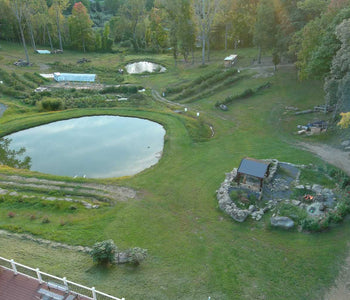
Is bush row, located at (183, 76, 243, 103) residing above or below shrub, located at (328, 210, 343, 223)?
above

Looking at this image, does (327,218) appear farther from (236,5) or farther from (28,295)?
(236,5)

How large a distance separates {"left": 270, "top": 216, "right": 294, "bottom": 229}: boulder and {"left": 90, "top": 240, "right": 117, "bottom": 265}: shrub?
12332mm

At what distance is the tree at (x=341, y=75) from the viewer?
3209cm

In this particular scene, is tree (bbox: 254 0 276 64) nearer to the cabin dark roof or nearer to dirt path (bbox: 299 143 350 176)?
dirt path (bbox: 299 143 350 176)

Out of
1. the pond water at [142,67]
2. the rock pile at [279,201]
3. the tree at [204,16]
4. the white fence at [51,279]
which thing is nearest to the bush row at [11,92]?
the pond water at [142,67]

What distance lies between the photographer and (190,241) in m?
21.9

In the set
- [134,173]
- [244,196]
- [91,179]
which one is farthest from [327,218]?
[91,179]

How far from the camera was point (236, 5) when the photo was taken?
7894 cm

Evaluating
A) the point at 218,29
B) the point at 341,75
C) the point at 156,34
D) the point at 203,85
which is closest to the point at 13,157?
the point at 203,85

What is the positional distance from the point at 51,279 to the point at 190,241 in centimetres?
985

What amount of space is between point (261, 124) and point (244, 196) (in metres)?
21.5

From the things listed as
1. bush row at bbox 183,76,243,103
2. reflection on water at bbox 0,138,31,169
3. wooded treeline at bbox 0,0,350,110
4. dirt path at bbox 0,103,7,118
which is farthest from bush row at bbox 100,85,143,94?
reflection on water at bbox 0,138,31,169

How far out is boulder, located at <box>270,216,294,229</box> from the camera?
22.3m

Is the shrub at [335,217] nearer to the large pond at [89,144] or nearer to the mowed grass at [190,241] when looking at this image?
the mowed grass at [190,241]
